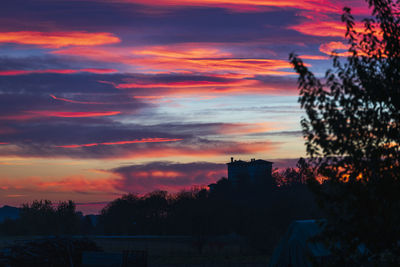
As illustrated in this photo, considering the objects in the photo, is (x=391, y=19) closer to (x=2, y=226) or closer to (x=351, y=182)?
(x=351, y=182)

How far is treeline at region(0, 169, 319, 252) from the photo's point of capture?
85750mm

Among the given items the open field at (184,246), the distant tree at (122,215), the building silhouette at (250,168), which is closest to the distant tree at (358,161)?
the open field at (184,246)

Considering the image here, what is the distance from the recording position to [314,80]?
11.9m

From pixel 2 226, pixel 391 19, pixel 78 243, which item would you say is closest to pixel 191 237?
pixel 78 243

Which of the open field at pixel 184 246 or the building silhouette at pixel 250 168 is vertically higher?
the building silhouette at pixel 250 168

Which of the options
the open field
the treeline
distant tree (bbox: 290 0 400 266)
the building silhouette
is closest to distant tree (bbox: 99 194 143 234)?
the treeline

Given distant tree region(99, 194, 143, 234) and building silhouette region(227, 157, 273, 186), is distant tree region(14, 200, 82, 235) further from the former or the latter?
building silhouette region(227, 157, 273, 186)

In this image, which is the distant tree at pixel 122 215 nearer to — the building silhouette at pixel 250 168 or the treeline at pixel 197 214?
the treeline at pixel 197 214

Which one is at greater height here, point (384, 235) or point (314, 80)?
point (314, 80)

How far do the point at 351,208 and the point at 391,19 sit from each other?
453 centimetres

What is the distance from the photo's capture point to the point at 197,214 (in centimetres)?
8631

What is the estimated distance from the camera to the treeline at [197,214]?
281 feet

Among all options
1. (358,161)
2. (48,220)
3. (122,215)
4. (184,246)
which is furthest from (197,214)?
(358,161)

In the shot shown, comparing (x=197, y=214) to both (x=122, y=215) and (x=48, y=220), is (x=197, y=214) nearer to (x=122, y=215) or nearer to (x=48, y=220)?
(x=122, y=215)
